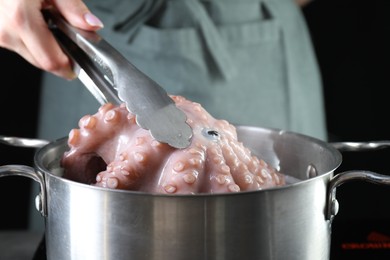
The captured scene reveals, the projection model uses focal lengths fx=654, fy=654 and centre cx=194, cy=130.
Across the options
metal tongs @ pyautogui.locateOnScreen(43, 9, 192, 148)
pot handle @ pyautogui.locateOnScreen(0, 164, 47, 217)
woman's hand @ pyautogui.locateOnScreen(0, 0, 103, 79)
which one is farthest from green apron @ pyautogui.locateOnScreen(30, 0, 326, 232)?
pot handle @ pyautogui.locateOnScreen(0, 164, 47, 217)

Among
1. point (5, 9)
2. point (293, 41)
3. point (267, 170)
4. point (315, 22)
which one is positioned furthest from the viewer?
point (315, 22)

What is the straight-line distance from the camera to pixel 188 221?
0.60 metres

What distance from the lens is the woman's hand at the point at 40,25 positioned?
967 mm

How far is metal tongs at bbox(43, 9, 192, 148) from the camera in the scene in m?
0.70

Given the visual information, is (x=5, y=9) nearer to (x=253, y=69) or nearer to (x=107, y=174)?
(x=107, y=174)

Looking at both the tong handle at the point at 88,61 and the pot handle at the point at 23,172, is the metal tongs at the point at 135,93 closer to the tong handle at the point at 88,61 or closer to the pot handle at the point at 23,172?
the tong handle at the point at 88,61

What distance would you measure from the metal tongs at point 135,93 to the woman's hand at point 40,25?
0.11m

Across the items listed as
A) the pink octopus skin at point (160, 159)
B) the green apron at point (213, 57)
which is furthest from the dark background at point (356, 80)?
the pink octopus skin at point (160, 159)

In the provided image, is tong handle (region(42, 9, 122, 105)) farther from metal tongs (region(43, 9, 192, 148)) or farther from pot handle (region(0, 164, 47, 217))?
pot handle (region(0, 164, 47, 217))

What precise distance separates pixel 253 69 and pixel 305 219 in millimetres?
882

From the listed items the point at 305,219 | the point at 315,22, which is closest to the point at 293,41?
the point at 315,22

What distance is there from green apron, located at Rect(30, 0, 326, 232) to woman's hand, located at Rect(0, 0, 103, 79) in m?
0.38

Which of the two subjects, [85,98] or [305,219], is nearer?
[305,219]

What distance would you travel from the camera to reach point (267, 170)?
0.78m
